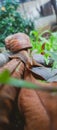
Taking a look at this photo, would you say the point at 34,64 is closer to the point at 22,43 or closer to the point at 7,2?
the point at 22,43

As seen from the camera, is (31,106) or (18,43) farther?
(18,43)

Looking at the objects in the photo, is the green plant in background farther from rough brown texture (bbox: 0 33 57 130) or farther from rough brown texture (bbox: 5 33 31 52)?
rough brown texture (bbox: 0 33 57 130)

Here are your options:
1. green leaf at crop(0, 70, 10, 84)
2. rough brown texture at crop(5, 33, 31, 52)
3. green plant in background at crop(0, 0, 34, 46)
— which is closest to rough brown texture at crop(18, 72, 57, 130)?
rough brown texture at crop(5, 33, 31, 52)

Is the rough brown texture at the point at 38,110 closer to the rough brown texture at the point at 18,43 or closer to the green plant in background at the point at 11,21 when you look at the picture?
the rough brown texture at the point at 18,43

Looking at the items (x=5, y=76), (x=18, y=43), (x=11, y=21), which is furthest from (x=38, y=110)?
(x=11, y=21)

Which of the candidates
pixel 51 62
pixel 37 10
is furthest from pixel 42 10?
pixel 51 62

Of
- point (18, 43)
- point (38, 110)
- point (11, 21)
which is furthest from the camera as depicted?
point (11, 21)

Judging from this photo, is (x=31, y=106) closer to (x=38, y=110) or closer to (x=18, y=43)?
(x=38, y=110)

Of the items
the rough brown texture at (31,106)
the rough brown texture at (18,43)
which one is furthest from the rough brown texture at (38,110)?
the rough brown texture at (18,43)
